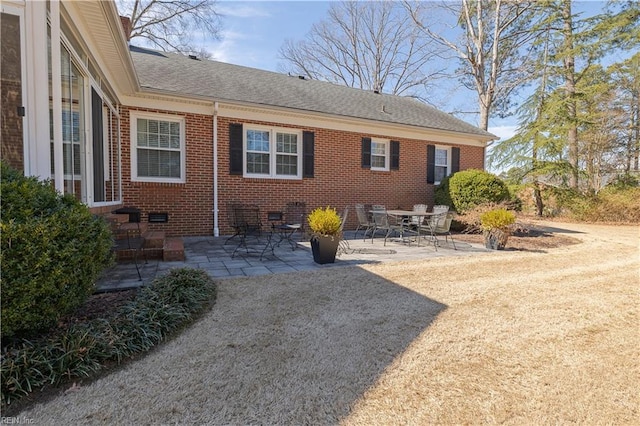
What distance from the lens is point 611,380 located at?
2.42 metres

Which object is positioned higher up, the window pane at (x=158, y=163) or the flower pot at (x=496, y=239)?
the window pane at (x=158, y=163)

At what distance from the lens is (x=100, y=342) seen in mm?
2553

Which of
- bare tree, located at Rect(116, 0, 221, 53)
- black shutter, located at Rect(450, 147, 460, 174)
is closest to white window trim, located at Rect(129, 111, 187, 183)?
black shutter, located at Rect(450, 147, 460, 174)

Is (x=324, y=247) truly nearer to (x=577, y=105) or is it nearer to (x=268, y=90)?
(x=268, y=90)

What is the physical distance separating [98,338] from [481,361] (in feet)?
9.78

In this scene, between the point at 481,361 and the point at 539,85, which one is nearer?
the point at 481,361

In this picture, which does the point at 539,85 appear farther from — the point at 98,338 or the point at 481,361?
the point at 98,338

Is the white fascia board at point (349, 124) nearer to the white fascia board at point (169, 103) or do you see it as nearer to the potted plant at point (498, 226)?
the white fascia board at point (169, 103)

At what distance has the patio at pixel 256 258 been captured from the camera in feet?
15.0

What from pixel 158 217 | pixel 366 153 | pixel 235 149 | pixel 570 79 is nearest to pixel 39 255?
pixel 158 217

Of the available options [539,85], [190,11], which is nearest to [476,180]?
[539,85]

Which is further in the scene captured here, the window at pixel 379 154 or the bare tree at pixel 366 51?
the bare tree at pixel 366 51

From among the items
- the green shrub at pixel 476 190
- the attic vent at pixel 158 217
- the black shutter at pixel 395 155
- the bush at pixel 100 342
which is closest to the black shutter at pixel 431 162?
the black shutter at pixel 395 155

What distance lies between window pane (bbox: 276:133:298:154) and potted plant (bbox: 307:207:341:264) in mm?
4264
